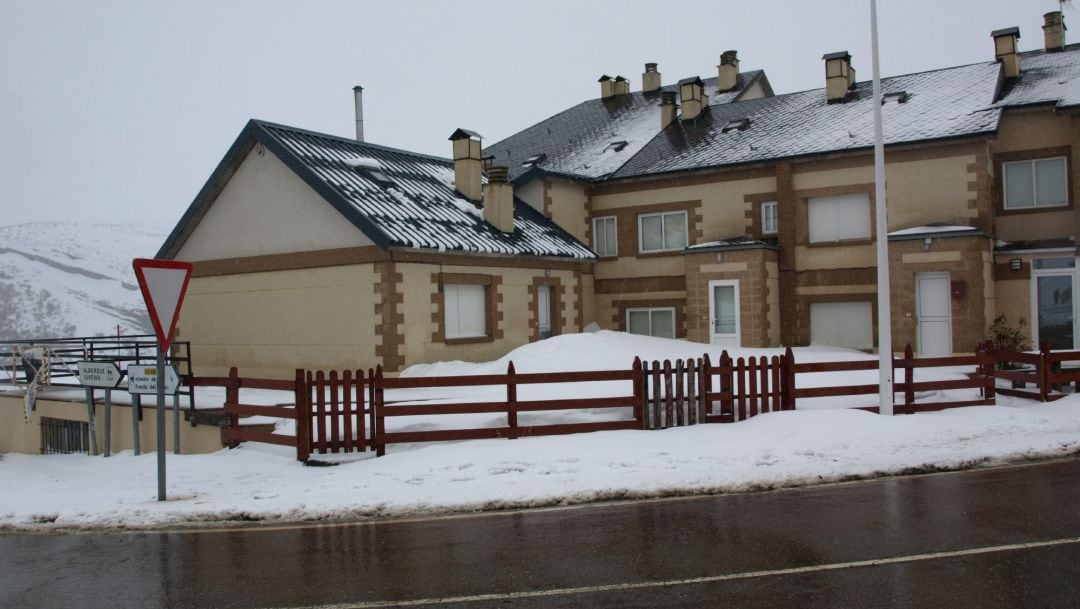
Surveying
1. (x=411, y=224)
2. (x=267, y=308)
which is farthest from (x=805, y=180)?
(x=267, y=308)

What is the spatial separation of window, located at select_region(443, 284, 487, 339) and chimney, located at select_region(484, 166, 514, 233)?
7.93ft

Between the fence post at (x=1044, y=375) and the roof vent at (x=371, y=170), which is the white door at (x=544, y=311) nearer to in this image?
the roof vent at (x=371, y=170)

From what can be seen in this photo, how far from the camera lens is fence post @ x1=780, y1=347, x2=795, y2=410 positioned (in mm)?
14219

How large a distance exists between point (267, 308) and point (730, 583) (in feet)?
57.9

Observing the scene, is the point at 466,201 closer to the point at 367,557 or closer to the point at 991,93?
the point at 991,93

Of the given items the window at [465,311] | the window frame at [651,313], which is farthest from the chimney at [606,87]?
the window at [465,311]

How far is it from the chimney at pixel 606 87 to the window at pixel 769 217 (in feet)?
42.1

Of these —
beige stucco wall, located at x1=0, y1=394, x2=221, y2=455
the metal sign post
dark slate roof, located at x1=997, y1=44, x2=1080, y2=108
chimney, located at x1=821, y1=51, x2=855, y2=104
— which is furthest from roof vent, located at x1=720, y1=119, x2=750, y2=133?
the metal sign post

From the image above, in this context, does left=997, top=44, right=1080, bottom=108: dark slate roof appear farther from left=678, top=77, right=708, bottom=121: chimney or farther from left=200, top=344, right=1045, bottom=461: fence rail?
left=200, top=344, right=1045, bottom=461: fence rail

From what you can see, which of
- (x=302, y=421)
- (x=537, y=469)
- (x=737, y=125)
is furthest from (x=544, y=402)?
(x=737, y=125)

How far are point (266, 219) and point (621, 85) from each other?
769 inches

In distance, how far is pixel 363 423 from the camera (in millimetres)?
12711

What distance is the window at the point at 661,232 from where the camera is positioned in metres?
27.5

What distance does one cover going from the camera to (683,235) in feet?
90.2
